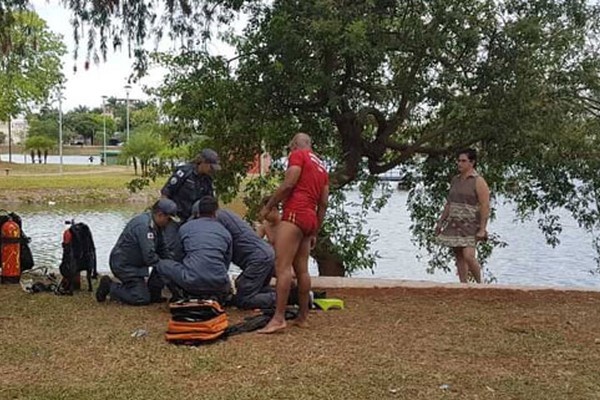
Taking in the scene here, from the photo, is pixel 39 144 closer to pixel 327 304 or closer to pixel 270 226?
pixel 270 226

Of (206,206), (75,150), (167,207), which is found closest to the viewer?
(206,206)

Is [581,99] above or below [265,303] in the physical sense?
above

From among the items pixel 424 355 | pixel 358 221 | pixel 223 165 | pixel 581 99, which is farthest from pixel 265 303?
pixel 581 99

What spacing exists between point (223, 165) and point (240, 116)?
0.86 metres

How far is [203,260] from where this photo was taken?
5418mm

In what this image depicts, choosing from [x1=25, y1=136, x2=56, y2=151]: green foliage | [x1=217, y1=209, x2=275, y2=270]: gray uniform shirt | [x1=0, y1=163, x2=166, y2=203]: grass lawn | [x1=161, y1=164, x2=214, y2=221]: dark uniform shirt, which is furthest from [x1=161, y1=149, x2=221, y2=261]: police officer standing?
[x1=25, y1=136, x2=56, y2=151]: green foliage

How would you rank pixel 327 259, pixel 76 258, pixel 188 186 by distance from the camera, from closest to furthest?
pixel 188 186 < pixel 76 258 < pixel 327 259

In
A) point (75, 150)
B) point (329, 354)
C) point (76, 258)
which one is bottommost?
point (329, 354)

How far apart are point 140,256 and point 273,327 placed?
154 centimetres

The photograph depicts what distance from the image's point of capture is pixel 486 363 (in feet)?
15.0

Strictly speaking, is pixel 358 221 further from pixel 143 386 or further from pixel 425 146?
pixel 143 386

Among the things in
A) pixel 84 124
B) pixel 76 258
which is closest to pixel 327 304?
pixel 76 258

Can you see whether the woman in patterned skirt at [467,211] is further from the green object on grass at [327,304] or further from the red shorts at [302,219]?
the red shorts at [302,219]

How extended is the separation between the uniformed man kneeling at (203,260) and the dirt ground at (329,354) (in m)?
0.31
